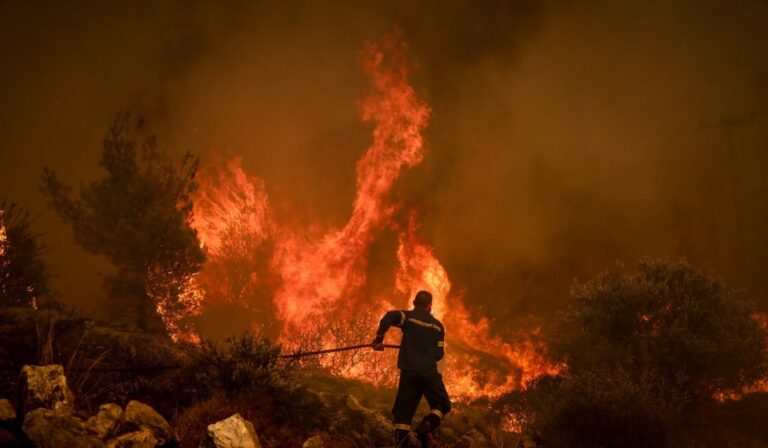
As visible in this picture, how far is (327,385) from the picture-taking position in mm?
Answer: 15133

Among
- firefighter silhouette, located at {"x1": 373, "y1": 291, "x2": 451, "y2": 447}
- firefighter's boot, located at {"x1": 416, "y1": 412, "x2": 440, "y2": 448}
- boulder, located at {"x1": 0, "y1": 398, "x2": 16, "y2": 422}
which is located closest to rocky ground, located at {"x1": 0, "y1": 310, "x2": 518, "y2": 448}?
boulder, located at {"x1": 0, "y1": 398, "x2": 16, "y2": 422}

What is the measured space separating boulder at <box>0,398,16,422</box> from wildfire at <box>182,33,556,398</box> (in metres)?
18.0

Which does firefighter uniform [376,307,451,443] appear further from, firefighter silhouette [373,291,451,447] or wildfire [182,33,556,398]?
wildfire [182,33,556,398]

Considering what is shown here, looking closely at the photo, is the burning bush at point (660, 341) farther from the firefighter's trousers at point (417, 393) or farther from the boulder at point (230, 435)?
the boulder at point (230, 435)

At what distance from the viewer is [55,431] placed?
4.88 meters

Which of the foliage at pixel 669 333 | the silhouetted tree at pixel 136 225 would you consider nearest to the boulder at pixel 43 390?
the silhouetted tree at pixel 136 225

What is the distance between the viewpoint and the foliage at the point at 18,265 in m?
20.0

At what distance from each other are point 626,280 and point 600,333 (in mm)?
2417

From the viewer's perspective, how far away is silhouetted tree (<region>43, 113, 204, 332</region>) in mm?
18781

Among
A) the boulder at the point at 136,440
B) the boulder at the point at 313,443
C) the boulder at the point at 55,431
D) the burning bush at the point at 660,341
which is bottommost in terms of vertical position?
the boulder at the point at 55,431

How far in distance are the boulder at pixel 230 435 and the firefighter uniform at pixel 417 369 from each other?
2.64 meters

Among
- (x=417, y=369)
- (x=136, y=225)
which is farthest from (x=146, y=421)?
(x=136, y=225)

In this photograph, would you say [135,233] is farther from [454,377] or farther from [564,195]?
[564,195]

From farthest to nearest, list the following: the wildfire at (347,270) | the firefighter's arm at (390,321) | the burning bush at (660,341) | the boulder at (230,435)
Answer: the wildfire at (347,270) < the burning bush at (660,341) < the firefighter's arm at (390,321) < the boulder at (230,435)
